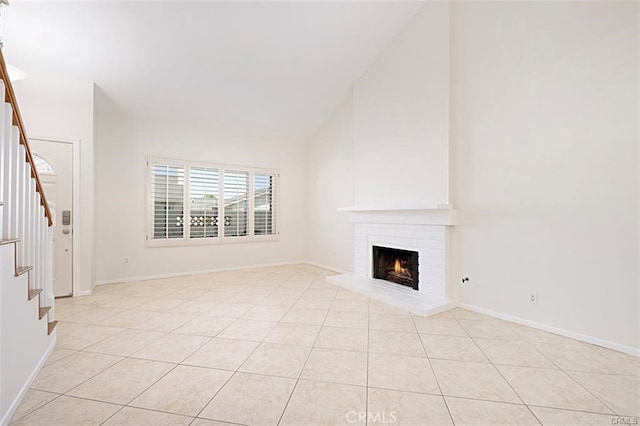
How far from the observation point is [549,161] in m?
2.69

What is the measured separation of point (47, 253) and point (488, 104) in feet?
15.2

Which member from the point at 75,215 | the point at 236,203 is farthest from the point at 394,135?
the point at 75,215

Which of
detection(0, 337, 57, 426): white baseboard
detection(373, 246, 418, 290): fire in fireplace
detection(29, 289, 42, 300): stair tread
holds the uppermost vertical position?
detection(29, 289, 42, 300): stair tread

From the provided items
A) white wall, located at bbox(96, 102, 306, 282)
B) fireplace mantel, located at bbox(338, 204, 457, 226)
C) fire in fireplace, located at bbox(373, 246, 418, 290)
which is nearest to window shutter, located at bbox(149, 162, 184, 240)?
white wall, located at bbox(96, 102, 306, 282)

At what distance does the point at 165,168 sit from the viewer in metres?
5.11

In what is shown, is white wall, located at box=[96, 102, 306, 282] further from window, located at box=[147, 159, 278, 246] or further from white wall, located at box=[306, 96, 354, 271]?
white wall, located at box=[306, 96, 354, 271]

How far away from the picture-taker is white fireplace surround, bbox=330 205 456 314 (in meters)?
Result: 3.50

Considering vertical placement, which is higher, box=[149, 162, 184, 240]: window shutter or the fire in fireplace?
box=[149, 162, 184, 240]: window shutter

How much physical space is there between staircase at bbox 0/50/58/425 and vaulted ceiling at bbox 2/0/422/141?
1.89 metres

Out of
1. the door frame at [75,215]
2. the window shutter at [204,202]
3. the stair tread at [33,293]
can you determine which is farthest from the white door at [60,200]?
the stair tread at [33,293]

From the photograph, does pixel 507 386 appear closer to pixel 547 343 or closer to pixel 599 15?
pixel 547 343

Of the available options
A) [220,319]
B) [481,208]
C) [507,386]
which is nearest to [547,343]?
[507,386]

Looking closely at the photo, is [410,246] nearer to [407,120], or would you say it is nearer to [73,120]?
[407,120]

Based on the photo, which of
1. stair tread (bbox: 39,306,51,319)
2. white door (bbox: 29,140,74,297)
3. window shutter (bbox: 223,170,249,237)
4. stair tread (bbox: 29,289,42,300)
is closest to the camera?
stair tread (bbox: 29,289,42,300)
